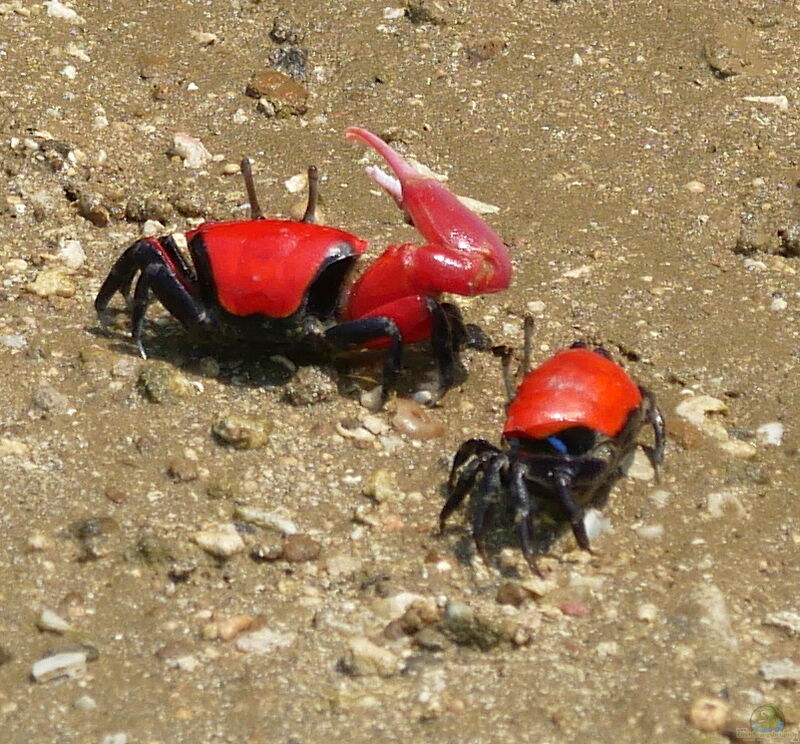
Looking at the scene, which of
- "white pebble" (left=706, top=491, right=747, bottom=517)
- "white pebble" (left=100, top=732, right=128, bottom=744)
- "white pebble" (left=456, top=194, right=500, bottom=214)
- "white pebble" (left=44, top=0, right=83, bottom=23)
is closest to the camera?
"white pebble" (left=100, top=732, right=128, bottom=744)

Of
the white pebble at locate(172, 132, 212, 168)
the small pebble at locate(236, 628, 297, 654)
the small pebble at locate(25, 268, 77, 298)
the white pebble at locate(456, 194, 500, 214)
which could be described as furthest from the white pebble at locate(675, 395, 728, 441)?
the white pebble at locate(172, 132, 212, 168)

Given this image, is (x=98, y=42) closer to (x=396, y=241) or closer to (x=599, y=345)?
(x=396, y=241)

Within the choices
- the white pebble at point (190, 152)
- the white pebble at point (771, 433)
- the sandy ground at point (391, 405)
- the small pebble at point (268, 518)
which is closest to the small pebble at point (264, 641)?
the sandy ground at point (391, 405)

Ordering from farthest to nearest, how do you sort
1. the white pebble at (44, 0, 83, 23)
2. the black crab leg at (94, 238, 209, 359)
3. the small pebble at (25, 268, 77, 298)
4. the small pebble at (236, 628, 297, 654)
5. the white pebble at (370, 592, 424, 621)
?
the white pebble at (44, 0, 83, 23) → the small pebble at (25, 268, 77, 298) → the black crab leg at (94, 238, 209, 359) → the white pebble at (370, 592, 424, 621) → the small pebble at (236, 628, 297, 654)

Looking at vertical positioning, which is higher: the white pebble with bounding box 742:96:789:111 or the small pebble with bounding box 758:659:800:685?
the white pebble with bounding box 742:96:789:111

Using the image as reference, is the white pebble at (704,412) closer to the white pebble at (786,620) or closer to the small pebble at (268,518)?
the white pebble at (786,620)

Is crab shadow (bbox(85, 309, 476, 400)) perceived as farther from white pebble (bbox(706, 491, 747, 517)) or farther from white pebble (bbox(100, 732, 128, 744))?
white pebble (bbox(100, 732, 128, 744))
